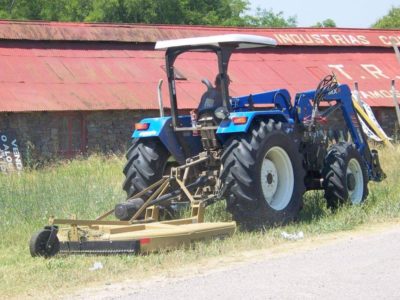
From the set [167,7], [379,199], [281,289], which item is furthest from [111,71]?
[167,7]

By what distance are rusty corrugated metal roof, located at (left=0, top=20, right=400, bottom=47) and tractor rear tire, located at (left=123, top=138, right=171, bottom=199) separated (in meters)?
13.3

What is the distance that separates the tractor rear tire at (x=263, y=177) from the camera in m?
9.16

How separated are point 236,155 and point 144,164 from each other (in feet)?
4.70

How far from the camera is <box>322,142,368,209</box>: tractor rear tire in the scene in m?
10.7

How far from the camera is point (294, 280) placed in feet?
22.0

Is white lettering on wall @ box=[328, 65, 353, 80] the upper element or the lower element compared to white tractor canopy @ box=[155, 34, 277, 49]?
upper

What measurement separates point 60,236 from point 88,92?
42.3ft

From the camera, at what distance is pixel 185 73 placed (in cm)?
2306

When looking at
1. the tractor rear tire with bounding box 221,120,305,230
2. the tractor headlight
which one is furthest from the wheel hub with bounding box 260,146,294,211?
the tractor headlight

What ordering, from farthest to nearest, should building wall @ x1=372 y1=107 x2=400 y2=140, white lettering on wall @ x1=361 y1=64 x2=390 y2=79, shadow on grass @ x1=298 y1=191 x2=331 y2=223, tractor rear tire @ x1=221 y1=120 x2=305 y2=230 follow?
white lettering on wall @ x1=361 y1=64 x2=390 y2=79 → building wall @ x1=372 y1=107 x2=400 y2=140 → shadow on grass @ x1=298 y1=191 x2=331 y2=223 → tractor rear tire @ x1=221 y1=120 x2=305 y2=230

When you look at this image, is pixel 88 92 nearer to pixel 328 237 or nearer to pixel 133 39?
pixel 133 39

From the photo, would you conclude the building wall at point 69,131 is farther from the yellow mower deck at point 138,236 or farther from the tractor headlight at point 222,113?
the yellow mower deck at point 138,236

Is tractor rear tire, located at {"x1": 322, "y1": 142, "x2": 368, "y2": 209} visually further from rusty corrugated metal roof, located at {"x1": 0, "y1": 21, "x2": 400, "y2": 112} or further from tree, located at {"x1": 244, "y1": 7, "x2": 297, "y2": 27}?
tree, located at {"x1": 244, "y1": 7, "x2": 297, "y2": 27}

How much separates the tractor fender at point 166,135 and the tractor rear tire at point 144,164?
0.56 ft
